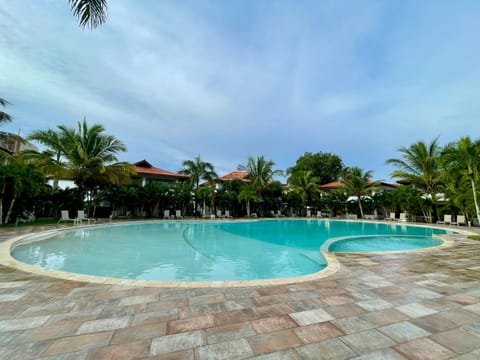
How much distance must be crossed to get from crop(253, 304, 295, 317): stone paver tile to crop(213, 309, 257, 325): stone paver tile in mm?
80

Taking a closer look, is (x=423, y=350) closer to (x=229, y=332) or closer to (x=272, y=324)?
(x=272, y=324)

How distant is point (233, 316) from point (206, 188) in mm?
19022

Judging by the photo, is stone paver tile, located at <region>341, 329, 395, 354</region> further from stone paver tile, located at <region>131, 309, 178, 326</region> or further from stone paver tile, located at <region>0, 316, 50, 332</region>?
stone paver tile, located at <region>0, 316, 50, 332</region>

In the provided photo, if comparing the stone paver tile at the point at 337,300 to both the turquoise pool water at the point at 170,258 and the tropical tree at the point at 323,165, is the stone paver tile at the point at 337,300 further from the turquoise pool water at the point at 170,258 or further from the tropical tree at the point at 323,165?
the tropical tree at the point at 323,165

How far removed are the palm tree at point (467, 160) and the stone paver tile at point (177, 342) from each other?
11473 mm

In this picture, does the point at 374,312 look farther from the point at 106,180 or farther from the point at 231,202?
the point at 231,202

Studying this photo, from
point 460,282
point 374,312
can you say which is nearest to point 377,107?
point 460,282

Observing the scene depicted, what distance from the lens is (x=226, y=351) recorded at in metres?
1.86

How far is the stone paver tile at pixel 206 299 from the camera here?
284 centimetres

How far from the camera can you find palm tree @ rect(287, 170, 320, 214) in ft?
79.8

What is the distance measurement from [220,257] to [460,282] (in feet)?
18.4

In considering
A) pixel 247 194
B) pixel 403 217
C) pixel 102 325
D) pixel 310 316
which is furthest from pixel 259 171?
pixel 102 325

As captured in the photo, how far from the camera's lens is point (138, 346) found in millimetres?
1911

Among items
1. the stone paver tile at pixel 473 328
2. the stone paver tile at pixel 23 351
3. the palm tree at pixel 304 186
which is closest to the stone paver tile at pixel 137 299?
the stone paver tile at pixel 23 351
